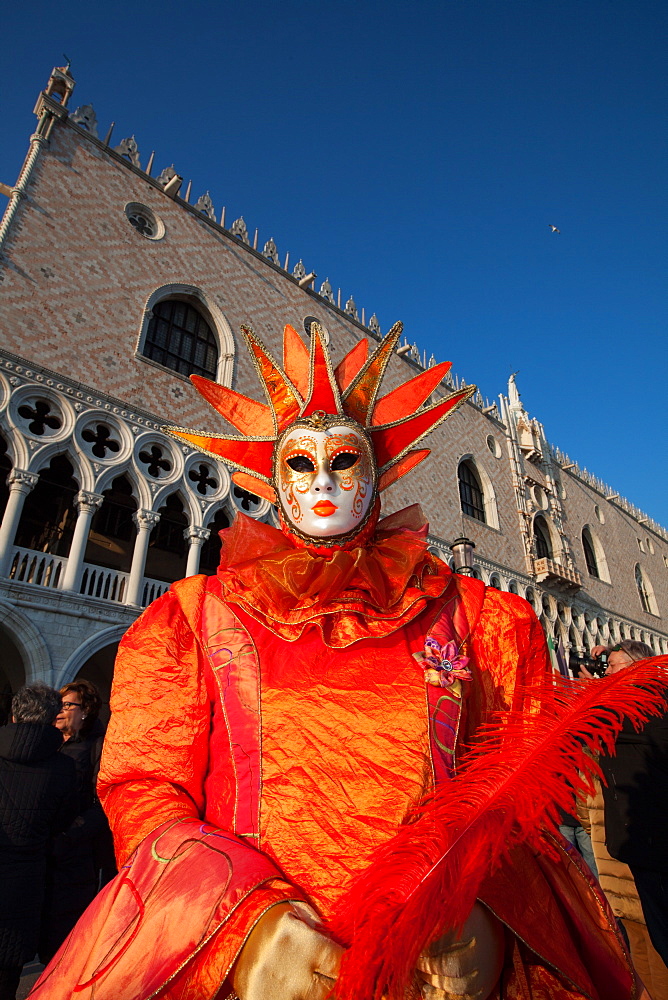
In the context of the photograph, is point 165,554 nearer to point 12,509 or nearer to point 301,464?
point 12,509

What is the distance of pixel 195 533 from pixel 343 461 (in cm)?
585

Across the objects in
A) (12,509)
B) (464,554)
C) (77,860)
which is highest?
(12,509)

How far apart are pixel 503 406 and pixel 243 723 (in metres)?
16.1

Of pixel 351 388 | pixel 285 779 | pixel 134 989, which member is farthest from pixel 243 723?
pixel 351 388

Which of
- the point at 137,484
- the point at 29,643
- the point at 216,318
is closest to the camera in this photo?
the point at 29,643

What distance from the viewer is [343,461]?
4.63 feet

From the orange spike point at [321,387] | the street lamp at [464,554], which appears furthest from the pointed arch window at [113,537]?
the orange spike point at [321,387]

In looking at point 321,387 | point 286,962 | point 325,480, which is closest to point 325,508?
point 325,480

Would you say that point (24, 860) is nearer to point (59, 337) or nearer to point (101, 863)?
point (101, 863)

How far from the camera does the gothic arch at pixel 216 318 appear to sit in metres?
7.93

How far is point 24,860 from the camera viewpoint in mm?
1933

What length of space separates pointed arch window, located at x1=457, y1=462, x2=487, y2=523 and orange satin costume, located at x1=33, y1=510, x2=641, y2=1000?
1150 cm

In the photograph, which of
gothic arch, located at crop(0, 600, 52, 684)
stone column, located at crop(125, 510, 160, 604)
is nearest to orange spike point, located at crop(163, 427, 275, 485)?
gothic arch, located at crop(0, 600, 52, 684)

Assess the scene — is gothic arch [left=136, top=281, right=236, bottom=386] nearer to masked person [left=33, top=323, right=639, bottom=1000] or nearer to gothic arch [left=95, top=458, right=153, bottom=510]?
gothic arch [left=95, top=458, right=153, bottom=510]
